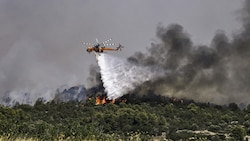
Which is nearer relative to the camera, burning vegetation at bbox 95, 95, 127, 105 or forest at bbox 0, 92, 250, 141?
forest at bbox 0, 92, 250, 141

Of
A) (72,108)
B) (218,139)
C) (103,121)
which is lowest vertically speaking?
(218,139)

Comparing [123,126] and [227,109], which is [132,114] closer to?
[123,126]

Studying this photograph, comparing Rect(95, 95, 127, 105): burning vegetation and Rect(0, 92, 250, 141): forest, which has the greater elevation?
Rect(95, 95, 127, 105): burning vegetation

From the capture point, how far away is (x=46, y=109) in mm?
105750

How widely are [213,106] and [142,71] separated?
43.4 metres

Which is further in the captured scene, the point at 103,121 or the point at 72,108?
the point at 72,108

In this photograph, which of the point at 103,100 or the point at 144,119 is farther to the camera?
the point at 103,100

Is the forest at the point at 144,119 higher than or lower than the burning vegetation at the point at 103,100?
lower

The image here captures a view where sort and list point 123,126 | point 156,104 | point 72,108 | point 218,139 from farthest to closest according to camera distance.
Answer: point 156,104 < point 72,108 < point 123,126 < point 218,139

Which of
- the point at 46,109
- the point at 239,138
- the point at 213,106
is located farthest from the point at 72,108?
the point at 239,138

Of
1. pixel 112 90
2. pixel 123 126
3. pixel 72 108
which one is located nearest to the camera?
pixel 123 126

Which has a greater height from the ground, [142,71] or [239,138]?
[142,71]

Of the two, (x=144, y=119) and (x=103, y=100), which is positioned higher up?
(x=103, y=100)

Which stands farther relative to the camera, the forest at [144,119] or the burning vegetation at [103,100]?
the burning vegetation at [103,100]
